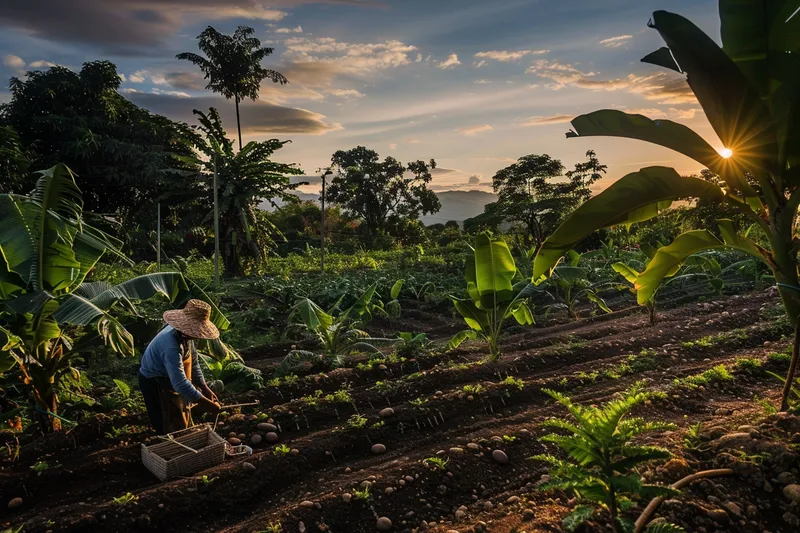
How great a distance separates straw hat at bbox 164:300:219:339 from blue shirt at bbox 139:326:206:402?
0.36 ft

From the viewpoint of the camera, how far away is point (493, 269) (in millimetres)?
5754

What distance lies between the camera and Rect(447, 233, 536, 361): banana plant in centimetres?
568

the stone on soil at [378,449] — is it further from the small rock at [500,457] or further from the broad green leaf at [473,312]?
the broad green leaf at [473,312]

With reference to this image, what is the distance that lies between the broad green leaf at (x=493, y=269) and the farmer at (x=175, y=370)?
2848mm

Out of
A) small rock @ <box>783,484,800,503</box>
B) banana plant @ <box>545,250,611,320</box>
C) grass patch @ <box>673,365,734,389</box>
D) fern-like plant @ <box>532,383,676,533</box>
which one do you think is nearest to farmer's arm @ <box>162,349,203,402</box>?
fern-like plant @ <box>532,383,676,533</box>

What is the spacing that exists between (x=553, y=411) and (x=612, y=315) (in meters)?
5.39

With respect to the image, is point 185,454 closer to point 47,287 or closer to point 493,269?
point 47,287

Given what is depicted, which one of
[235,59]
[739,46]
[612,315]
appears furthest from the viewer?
[235,59]

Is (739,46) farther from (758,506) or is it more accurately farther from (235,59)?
(235,59)

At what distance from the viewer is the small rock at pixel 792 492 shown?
239 cm

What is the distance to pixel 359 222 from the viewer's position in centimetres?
3450

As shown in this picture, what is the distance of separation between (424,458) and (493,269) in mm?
2688

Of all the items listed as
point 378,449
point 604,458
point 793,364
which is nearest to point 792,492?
point 793,364

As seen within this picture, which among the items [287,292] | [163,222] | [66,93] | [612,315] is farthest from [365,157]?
[612,315]
